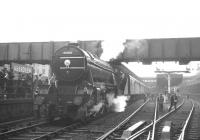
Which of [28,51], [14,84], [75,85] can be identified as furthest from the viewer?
[28,51]

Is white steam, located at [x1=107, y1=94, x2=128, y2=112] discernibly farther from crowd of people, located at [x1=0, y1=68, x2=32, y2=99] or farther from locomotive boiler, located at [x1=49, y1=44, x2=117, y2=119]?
crowd of people, located at [x1=0, y1=68, x2=32, y2=99]

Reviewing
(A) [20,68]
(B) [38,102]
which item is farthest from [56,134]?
(A) [20,68]

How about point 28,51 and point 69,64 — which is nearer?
point 69,64

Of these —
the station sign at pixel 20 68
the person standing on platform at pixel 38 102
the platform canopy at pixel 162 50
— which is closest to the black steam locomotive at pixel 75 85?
the person standing on platform at pixel 38 102

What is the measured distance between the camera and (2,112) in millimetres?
13477

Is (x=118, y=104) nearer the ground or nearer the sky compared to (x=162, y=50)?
nearer the ground

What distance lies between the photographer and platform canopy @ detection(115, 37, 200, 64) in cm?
2208

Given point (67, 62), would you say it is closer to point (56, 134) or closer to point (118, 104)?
point (56, 134)

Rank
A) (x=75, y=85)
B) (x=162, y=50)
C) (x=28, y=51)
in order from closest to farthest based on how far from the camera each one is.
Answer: (x=75, y=85)
(x=162, y=50)
(x=28, y=51)

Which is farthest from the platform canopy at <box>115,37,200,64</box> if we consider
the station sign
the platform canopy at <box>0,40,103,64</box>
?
the station sign

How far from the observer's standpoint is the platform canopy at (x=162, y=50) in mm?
22078

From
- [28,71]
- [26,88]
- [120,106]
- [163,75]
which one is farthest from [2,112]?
[163,75]

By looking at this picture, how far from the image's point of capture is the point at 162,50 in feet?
74.4

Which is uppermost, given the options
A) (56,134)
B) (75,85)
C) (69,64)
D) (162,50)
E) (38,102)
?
(162,50)
